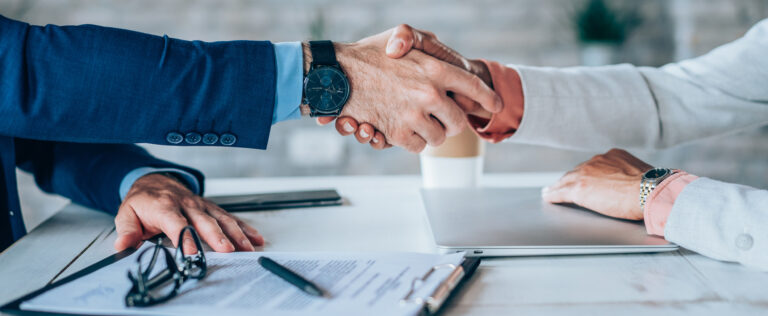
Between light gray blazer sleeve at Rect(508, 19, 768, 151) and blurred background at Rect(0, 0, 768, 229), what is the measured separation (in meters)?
1.48

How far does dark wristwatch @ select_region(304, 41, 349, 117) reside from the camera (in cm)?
90

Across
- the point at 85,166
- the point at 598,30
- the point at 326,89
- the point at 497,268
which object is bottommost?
the point at 497,268

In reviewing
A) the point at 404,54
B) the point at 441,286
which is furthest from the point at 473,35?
the point at 441,286

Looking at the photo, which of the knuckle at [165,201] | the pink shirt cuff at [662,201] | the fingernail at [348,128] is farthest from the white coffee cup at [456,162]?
the knuckle at [165,201]

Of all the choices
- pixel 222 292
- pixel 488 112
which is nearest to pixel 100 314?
pixel 222 292

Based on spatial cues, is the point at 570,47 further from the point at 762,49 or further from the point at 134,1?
the point at 134,1

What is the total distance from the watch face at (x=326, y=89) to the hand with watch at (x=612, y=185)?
37cm

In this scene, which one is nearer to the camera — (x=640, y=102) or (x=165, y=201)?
(x=165, y=201)

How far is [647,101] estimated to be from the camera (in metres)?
1.07

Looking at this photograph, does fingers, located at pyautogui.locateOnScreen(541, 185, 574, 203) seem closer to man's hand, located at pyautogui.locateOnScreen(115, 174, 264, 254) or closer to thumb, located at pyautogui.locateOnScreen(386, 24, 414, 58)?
thumb, located at pyautogui.locateOnScreen(386, 24, 414, 58)

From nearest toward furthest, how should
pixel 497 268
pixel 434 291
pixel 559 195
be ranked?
pixel 434 291 < pixel 497 268 < pixel 559 195

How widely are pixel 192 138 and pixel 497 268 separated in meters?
0.47

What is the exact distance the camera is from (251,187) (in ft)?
3.93

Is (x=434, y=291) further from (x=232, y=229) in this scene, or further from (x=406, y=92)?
(x=406, y=92)
